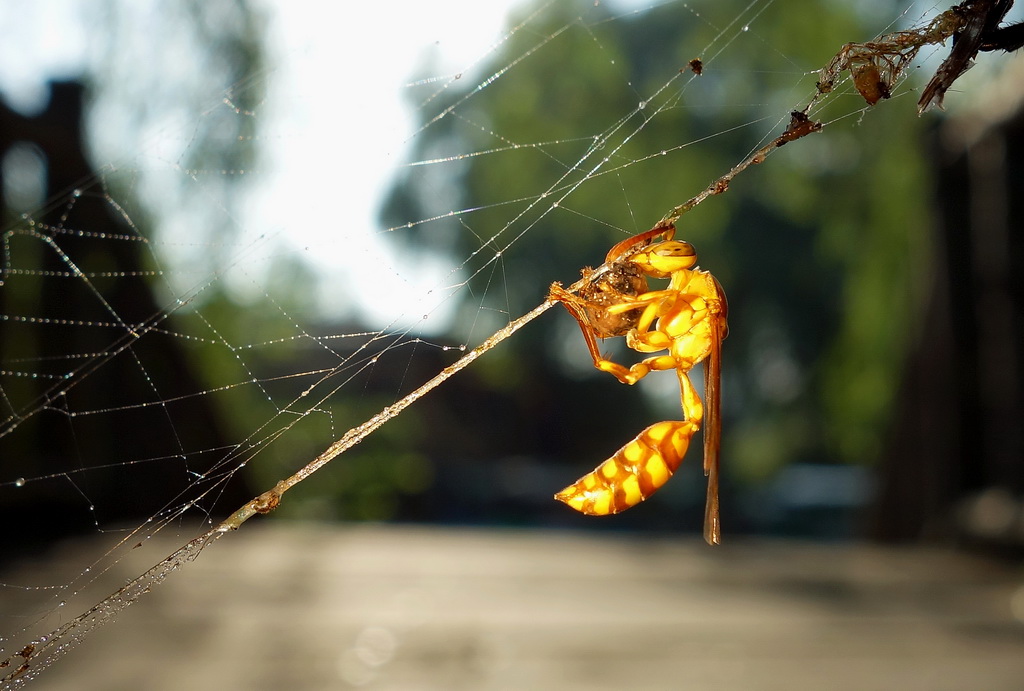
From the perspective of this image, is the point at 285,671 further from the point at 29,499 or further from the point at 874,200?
the point at 874,200

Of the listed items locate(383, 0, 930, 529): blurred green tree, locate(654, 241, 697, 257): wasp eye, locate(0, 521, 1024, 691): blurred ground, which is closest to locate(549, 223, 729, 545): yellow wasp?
locate(654, 241, 697, 257): wasp eye

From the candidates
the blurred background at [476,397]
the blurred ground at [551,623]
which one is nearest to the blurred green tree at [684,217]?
the blurred background at [476,397]

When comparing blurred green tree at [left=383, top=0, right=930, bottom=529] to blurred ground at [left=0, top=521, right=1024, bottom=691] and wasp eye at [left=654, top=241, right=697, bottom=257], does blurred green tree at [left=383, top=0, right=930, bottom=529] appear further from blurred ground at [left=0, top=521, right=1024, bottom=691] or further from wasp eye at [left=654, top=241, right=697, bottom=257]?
wasp eye at [left=654, top=241, right=697, bottom=257]

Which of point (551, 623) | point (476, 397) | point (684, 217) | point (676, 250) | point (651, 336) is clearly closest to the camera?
point (676, 250)

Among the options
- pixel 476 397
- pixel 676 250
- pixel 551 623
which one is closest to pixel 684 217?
pixel 476 397

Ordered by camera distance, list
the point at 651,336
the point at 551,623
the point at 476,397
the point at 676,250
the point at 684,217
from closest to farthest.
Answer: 1. the point at 676,250
2. the point at 651,336
3. the point at 551,623
4. the point at 684,217
5. the point at 476,397

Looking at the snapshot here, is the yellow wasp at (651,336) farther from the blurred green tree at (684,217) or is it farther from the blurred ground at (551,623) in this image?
the blurred green tree at (684,217)

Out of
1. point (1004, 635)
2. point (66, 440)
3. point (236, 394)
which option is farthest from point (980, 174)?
point (236, 394)

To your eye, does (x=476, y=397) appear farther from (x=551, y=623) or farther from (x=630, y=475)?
(x=630, y=475)
